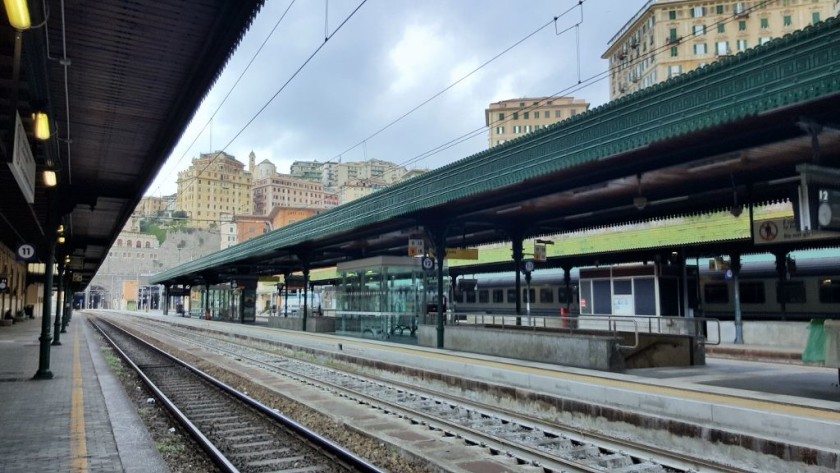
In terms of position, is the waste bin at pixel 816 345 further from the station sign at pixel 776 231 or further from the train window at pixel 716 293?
the train window at pixel 716 293

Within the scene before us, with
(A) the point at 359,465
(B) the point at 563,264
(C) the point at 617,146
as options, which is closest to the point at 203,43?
(A) the point at 359,465

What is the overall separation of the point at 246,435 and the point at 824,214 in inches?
340

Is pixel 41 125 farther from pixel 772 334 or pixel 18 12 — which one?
pixel 772 334

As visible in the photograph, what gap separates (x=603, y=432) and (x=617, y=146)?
4742 millimetres

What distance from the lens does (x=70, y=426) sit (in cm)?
862

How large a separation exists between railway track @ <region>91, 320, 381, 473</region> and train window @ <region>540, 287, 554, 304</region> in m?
20.8

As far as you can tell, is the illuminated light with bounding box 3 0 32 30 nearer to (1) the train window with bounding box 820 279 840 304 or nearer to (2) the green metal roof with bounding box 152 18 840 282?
(2) the green metal roof with bounding box 152 18 840 282

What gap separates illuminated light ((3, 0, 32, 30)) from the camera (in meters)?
4.67

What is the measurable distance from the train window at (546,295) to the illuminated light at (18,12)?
2896 centimetres

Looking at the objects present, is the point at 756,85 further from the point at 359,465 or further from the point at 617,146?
the point at 359,465

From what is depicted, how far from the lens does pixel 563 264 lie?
27.8 metres

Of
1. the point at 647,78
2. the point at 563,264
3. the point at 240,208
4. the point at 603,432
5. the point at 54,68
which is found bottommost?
the point at 603,432

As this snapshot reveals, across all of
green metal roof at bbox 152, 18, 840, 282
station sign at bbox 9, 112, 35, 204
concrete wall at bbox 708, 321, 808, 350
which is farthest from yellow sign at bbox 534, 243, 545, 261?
station sign at bbox 9, 112, 35, 204

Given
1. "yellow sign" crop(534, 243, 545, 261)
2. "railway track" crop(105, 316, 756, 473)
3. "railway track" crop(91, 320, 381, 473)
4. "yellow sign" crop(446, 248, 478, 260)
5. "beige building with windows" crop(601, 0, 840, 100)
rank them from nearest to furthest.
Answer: "railway track" crop(105, 316, 756, 473) → "railway track" crop(91, 320, 381, 473) → "yellow sign" crop(446, 248, 478, 260) → "yellow sign" crop(534, 243, 545, 261) → "beige building with windows" crop(601, 0, 840, 100)
